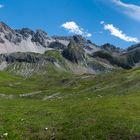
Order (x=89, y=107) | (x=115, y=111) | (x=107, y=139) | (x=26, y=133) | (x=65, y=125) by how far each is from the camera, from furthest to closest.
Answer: (x=89, y=107), (x=115, y=111), (x=65, y=125), (x=26, y=133), (x=107, y=139)

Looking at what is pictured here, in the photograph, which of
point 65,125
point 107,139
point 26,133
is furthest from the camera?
point 65,125

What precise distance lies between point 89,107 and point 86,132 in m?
12.0

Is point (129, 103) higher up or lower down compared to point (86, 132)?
higher up

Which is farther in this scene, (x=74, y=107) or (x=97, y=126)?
(x=74, y=107)

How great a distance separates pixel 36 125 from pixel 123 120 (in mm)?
9490

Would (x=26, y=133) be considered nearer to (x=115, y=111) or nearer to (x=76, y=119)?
(x=76, y=119)

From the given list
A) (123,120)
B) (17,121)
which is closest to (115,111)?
(123,120)

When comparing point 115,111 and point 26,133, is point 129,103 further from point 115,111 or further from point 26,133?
point 26,133

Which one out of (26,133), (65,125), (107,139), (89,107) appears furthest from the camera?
(89,107)

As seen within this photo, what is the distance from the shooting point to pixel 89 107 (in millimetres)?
49406

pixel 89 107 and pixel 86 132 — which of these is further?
pixel 89 107

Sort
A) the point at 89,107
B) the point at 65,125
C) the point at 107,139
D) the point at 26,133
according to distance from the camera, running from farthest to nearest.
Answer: the point at 89,107 < the point at 65,125 < the point at 26,133 < the point at 107,139

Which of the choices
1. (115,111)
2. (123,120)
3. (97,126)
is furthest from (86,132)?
(115,111)

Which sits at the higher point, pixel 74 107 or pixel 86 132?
pixel 74 107
